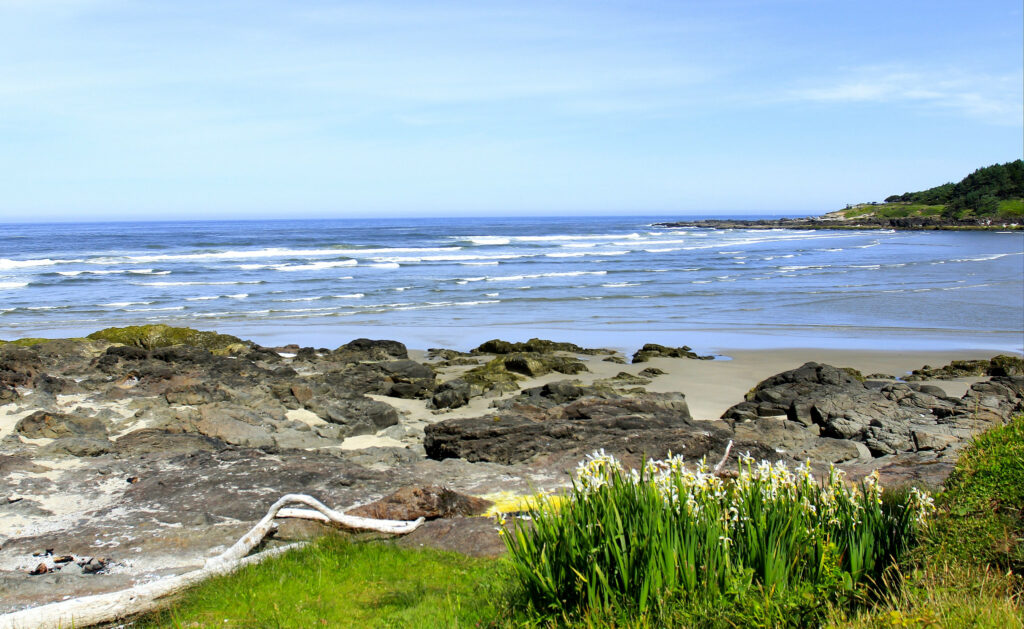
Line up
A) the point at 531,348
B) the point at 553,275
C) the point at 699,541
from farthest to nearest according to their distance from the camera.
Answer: the point at 553,275 < the point at 531,348 < the point at 699,541

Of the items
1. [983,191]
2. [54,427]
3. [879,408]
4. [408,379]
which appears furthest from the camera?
[983,191]

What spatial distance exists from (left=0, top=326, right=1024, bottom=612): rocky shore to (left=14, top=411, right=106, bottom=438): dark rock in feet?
0.09

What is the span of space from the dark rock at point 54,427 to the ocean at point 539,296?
40.1ft

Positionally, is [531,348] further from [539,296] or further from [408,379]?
[539,296]

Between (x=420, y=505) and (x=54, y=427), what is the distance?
5925mm

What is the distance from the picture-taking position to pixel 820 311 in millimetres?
28703

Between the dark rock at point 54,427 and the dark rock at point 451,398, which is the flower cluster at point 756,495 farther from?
the dark rock at point 451,398

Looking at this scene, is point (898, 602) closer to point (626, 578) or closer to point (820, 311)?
point (626, 578)

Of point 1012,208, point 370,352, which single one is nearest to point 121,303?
point 370,352

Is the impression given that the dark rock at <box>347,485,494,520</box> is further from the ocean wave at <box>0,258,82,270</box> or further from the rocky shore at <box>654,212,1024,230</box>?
the rocky shore at <box>654,212,1024,230</box>

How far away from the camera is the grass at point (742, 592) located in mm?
3434

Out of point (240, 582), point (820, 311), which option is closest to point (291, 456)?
point (240, 582)

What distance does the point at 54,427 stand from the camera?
9719 mm

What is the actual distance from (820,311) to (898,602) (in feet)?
88.3
